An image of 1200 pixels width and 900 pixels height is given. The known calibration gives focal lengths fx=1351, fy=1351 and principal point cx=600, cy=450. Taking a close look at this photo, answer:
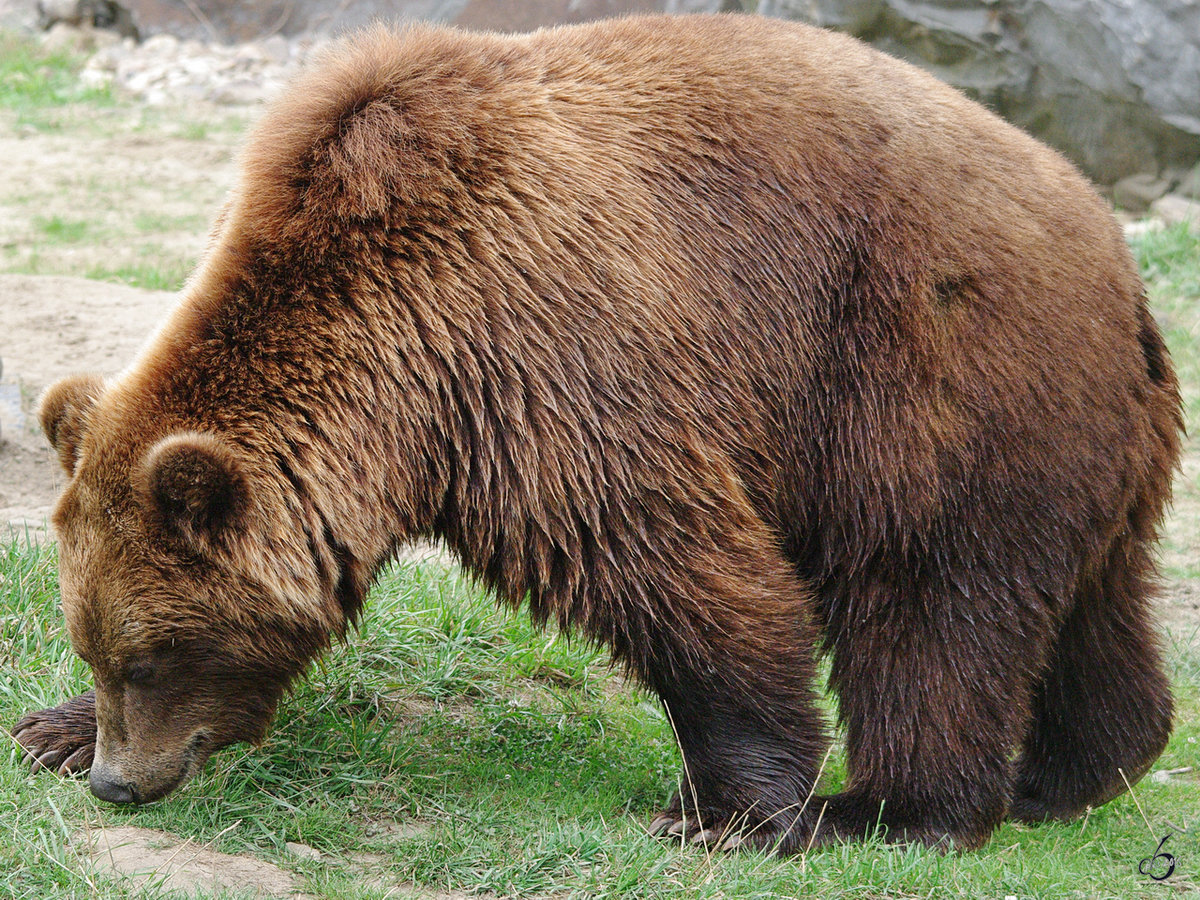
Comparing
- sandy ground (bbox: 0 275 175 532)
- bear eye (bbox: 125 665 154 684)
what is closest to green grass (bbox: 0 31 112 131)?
sandy ground (bbox: 0 275 175 532)

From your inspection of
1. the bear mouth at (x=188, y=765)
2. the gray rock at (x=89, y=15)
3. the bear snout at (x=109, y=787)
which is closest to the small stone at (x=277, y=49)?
the gray rock at (x=89, y=15)

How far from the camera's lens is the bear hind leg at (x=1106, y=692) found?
5062mm

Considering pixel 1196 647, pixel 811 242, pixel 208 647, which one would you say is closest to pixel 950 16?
pixel 1196 647

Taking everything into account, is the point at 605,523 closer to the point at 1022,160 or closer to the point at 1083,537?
the point at 1083,537

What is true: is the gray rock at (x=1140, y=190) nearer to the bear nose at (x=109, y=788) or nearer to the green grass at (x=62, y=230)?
the green grass at (x=62, y=230)

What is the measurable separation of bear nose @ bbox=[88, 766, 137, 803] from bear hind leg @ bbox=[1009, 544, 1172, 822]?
3.25 metres

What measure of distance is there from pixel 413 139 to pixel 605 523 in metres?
1.37

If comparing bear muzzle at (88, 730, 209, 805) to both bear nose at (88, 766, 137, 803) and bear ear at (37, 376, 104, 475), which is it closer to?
bear nose at (88, 766, 137, 803)

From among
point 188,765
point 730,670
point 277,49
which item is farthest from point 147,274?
point 730,670

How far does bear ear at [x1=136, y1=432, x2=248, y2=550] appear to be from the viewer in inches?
152

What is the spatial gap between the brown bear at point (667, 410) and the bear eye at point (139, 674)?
0.5 inches

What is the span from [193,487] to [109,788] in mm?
1114

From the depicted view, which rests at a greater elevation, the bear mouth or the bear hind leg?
the bear hind leg

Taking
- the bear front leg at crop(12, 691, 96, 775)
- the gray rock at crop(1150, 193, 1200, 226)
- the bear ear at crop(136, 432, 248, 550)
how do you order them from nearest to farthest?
the bear ear at crop(136, 432, 248, 550) < the bear front leg at crop(12, 691, 96, 775) < the gray rock at crop(1150, 193, 1200, 226)
